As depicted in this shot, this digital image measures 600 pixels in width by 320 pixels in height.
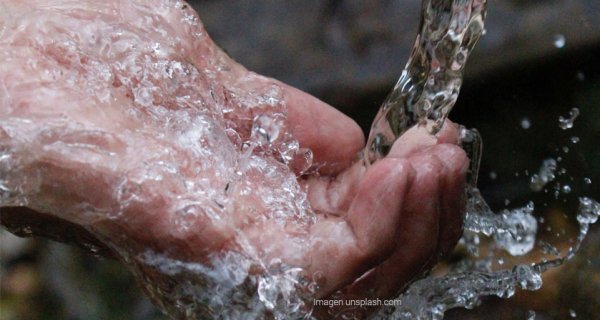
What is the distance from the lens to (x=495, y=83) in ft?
9.43

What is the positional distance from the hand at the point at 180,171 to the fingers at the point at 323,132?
11 millimetres

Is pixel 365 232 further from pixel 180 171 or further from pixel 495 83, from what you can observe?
pixel 495 83

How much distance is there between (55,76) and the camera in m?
1.43

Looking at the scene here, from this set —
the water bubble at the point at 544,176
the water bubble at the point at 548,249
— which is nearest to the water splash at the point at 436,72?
the water bubble at the point at 548,249

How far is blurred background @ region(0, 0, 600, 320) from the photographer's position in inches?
107

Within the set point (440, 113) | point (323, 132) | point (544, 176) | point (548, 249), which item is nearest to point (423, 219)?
point (440, 113)

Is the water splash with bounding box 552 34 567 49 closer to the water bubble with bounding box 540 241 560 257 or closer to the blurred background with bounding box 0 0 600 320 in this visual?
the blurred background with bounding box 0 0 600 320

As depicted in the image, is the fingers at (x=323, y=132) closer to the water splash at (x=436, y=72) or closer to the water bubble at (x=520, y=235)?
the water splash at (x=436, y=72)

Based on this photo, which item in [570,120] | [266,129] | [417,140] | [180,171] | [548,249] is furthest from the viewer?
[570,120]

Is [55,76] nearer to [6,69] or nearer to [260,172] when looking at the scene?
[6,69]

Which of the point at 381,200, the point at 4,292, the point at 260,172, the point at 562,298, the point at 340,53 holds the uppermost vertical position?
the point at 381,200

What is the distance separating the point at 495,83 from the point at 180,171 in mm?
1710

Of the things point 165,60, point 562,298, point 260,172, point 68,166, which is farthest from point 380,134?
point 562,298

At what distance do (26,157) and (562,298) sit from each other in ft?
5.96
